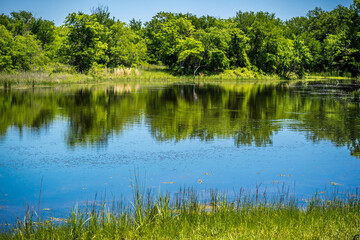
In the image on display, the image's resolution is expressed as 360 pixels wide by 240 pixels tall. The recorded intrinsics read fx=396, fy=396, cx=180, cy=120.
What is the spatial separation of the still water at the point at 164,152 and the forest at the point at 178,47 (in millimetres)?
34606

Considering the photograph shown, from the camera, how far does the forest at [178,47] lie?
63.2m

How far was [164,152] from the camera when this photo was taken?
50.1ft

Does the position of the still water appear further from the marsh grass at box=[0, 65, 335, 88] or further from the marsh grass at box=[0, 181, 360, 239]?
the marsh grass at box=[0, 65, 335, 88]

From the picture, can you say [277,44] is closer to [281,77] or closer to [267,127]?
[281,77]

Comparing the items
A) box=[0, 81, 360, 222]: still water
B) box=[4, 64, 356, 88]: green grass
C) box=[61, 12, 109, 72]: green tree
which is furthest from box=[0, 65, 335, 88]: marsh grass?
box=[0, 81, 360, 222]: still water

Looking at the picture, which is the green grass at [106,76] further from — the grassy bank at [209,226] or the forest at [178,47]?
the grassy bank at [209,226]

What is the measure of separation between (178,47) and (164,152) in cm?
6499

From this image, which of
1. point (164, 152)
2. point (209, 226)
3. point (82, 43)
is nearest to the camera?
point (209, 226)

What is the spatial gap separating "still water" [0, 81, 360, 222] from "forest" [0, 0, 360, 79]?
3461 cm

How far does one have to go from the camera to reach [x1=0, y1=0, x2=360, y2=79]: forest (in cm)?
6325

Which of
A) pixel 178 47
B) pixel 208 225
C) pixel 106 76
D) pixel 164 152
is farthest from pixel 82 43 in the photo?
pixel 208 225

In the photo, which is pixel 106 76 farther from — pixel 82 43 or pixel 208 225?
pixel 208 225

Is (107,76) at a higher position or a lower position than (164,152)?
higher

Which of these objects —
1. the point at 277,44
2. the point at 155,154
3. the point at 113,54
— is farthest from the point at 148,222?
the point at 277,44
